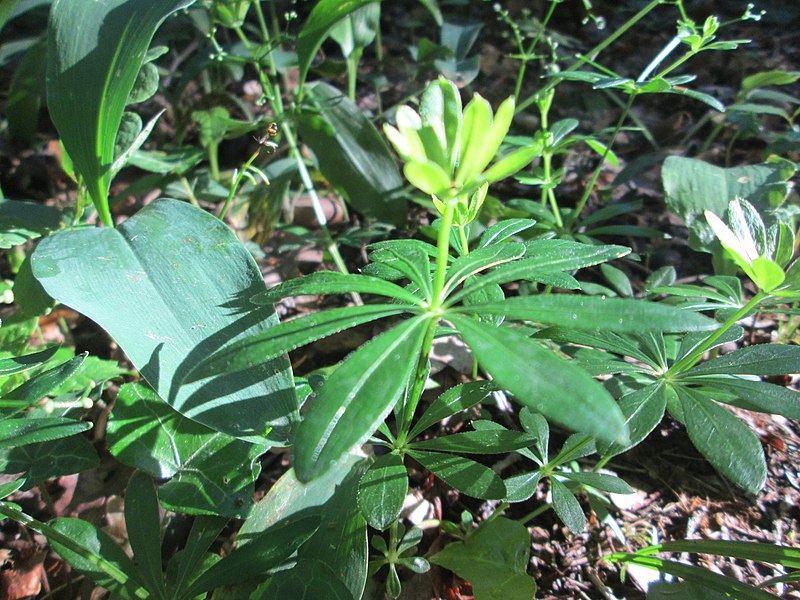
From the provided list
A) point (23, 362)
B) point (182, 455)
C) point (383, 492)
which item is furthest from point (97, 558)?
point (383, 492)

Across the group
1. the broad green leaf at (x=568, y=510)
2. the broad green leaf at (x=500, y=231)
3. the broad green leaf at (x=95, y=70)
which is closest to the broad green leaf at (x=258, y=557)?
the broad green leaf at (x=568, y=510)

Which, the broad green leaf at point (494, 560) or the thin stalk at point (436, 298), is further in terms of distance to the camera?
the broad green leaf at point (494, 560)

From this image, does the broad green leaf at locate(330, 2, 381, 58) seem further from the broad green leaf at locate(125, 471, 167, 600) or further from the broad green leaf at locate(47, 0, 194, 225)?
the broad green leaf at locate(125, 471, 167, 600)

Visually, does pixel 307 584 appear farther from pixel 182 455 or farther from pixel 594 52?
pixel 594 52

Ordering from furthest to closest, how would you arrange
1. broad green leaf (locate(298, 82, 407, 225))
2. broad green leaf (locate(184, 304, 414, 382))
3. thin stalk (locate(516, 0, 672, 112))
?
1. broad green leaf (locate(298, 82, 407, 225))
2. thin stalk (locate(516, 0, 672, 112))
3. broad green leaf (locate(184, 304, 414, 382))

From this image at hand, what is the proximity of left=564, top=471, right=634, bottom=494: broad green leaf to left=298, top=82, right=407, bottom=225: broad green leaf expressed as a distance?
1061mm

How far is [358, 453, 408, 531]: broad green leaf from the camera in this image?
76 cm

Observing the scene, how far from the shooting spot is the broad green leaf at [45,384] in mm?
854

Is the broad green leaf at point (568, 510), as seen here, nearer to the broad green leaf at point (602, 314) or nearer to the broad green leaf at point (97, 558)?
the broad green leaf at point (602, 314)

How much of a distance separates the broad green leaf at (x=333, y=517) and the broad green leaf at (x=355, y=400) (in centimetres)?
22

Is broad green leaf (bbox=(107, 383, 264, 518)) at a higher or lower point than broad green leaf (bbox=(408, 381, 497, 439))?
lower

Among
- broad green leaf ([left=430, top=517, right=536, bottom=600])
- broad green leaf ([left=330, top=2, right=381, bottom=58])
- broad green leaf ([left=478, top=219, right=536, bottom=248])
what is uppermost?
broad green leaf ([left=330, top=2, right=381, bottom=58])

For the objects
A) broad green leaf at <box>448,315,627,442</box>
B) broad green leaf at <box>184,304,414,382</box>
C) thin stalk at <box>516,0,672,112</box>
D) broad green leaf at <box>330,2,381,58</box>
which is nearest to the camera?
broad green leaf at <box>448,315,627,442</box>

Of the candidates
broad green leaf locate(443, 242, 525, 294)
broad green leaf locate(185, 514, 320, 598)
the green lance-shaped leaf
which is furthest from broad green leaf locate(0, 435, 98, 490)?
broad green leaf locate(443, 242, 525, 294)
